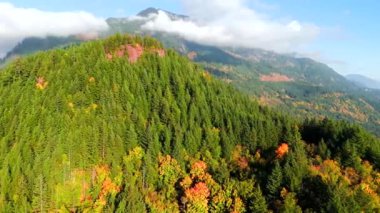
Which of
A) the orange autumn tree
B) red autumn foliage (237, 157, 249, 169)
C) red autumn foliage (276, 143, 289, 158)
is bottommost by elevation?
the orange autumn tree

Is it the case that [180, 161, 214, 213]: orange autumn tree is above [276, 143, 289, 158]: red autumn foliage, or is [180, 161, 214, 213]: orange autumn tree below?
below

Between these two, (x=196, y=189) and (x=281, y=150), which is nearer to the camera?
(x=196, y=189)

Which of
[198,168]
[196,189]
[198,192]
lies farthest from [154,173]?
[198,192]

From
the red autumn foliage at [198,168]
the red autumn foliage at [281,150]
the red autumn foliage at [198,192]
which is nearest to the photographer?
the red autumn foliage at [198,192]

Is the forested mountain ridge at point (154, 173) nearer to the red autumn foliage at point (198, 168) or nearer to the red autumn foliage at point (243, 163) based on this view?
the red autumn foliage at point (243, 163)

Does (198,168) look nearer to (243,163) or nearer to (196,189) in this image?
(196,189)

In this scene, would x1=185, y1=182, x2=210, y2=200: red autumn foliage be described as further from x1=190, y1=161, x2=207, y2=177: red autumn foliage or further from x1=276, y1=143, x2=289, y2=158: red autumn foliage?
x1=276, y1=143, x2=289, y2=158: red autumn foliage

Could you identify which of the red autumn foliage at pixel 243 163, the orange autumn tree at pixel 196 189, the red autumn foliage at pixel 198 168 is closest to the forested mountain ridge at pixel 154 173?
A: the orange autumn tree at pixel 196 189

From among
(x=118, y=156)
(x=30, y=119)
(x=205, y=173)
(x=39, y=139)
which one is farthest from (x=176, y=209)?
(x=30, y=119)

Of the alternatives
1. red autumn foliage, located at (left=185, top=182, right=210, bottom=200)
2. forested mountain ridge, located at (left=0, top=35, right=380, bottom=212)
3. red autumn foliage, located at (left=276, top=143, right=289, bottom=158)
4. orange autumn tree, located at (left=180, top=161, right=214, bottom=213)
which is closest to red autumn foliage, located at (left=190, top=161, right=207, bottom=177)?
orange autumn tree, located at (left=180, top=161, right=214, bottom=213)

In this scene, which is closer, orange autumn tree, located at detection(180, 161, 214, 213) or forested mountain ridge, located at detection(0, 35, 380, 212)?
forested mountain ridge, located at detection(0, 35, 380, 212)

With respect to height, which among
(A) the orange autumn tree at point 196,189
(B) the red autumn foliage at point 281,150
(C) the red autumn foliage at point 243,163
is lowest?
(A) the orange autumn tree at point 196,189
